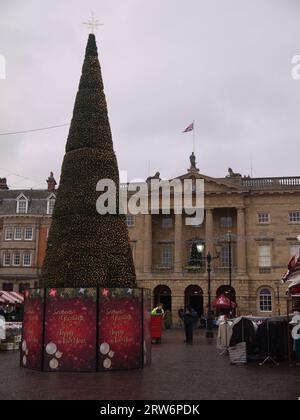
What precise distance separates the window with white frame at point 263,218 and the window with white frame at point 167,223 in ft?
33.6

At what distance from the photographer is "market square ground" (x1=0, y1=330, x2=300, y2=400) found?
407 inches

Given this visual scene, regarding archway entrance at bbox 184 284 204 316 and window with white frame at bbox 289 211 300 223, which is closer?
window with white frame at bbox 289 211 300 223

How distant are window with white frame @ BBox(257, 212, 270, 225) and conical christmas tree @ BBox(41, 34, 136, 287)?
131 feet

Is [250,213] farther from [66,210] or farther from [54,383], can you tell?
[54,383]

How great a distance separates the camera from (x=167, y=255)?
184 ft

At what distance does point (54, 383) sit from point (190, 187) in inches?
1707

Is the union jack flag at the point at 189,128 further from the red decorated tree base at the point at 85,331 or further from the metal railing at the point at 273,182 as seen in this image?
the red decorated tree base at the point at 85,331

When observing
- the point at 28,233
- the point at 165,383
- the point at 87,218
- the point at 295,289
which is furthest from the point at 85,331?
the point at 28,233

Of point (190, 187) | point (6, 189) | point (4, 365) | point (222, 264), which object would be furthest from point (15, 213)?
point (4, 365)

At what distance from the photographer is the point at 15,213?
5803cm

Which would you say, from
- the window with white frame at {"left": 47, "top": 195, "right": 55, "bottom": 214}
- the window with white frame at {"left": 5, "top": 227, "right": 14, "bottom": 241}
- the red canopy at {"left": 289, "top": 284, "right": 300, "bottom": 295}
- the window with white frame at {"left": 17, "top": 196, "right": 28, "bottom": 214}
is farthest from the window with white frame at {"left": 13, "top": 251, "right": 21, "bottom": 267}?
the red canopy at {"left": 289, "top": 284, "right": 300, "bottom": 295}

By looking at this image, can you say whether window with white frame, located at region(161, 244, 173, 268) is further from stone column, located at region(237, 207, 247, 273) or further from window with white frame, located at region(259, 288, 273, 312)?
window with white frame, located at region(259, 288, 273, 312)

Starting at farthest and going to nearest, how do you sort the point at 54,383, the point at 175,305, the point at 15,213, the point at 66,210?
the point at 15,213, the point at 175,305, the point at 66,210, the point at 54,383

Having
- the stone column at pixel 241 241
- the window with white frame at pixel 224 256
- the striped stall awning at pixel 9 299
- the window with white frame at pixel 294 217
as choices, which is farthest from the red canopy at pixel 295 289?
the window with white frame at pixel 294 217
